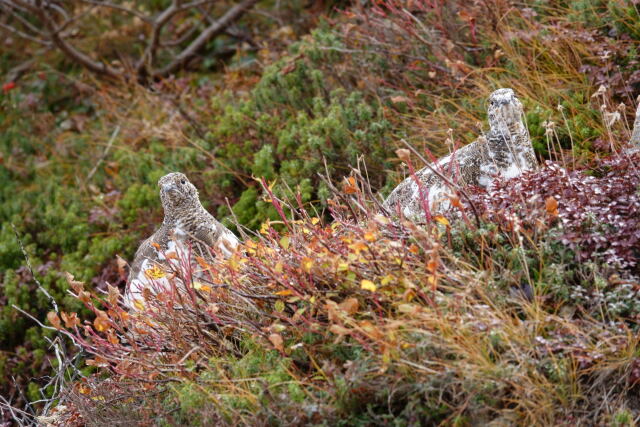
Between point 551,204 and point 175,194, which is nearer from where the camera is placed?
point 551,204

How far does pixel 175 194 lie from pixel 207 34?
4.00 metres

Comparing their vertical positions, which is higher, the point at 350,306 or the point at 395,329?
the point at 350,306

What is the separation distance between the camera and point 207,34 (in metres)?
7.21

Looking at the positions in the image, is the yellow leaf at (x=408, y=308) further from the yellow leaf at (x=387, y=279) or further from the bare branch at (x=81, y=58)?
the bare branch at (x=81, y=58)

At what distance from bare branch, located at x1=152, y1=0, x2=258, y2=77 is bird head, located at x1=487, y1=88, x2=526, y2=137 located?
4112mm

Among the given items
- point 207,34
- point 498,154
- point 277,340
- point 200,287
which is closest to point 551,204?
point 498,154

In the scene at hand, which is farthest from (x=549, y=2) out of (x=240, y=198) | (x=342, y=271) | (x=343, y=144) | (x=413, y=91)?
(x=342, y=271)

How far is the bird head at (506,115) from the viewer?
10.9 feet

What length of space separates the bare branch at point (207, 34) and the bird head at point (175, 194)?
3.60 meters

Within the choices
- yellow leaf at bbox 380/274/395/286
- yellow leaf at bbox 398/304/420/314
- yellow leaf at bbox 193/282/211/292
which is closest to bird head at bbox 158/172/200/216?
yellow leaf at bbox 193/282/211/292

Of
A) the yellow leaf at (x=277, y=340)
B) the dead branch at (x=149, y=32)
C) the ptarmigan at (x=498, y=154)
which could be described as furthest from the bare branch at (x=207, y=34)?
the yellow leaf at (x=277, y=340)

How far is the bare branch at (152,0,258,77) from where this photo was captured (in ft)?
23.1

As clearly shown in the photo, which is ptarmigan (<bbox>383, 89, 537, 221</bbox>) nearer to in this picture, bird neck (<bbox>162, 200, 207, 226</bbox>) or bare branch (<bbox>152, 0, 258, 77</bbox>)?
bird neck (<bbox>162, 200, 207, 226</bbox>)

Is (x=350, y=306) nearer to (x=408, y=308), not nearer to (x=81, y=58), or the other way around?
(x=408, y=308)
